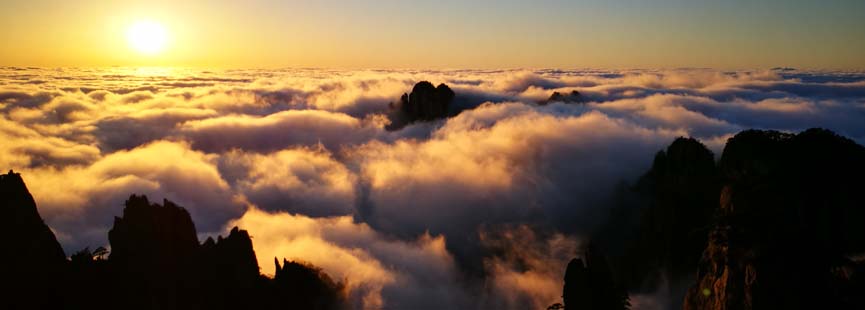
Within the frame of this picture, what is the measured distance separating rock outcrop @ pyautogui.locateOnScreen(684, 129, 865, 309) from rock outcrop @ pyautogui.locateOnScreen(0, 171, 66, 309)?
50.9 m

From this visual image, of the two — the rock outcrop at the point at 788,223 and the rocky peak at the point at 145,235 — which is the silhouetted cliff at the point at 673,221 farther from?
the rocky peak at the point at 145,235

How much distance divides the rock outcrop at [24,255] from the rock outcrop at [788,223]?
50909 mm

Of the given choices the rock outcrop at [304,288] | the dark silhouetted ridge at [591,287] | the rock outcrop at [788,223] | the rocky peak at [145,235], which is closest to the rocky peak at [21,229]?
the rocky peak at [145,235]

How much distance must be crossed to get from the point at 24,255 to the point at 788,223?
2152 inches

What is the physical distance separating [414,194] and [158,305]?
100317mm

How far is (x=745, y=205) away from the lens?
23.8 m

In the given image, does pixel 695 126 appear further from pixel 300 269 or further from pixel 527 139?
pixel 300 269

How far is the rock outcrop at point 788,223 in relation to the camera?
2223cm

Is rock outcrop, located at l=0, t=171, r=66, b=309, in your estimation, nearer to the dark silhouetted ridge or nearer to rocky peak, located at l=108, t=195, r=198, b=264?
rocky peak, located at l=108, t=195, r=198, b=264

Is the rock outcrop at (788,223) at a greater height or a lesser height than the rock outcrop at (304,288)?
greater

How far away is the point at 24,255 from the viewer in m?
37.2

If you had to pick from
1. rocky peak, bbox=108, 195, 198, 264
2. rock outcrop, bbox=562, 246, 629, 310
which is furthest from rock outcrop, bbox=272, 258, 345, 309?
Result: rock outcrop, bbox=562, 246, 629, 310

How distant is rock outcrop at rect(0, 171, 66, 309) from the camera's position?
36125 millimetres

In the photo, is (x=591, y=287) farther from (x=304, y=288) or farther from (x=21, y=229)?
(x=21, y=229)
